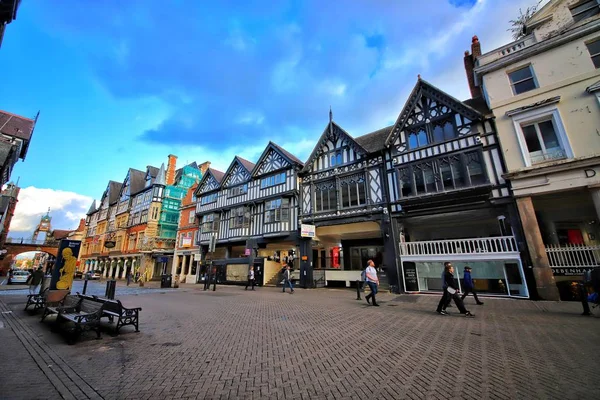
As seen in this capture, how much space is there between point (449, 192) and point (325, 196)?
8927mm

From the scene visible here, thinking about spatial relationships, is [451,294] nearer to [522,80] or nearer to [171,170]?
[522,80]

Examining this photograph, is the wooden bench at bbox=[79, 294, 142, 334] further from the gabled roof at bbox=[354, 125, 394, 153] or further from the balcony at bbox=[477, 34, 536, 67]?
the balcony at bbox=[477, 34, 536, 67]

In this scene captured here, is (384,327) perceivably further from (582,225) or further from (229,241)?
(229,241)

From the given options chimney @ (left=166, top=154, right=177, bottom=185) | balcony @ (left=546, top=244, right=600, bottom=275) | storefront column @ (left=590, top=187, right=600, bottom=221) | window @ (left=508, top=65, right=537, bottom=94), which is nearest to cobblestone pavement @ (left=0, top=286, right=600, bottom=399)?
balcony @ (left=546, top=244, right=600, bottom=275)

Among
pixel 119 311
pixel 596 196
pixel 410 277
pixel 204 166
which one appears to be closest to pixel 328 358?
pixel 119 311

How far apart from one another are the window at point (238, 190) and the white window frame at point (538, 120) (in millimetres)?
21885

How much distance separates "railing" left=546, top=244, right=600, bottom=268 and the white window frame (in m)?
4.27

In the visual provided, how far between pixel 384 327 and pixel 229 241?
70.9 feet

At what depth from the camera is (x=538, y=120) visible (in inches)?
518

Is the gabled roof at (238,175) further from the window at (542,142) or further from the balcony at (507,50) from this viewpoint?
the window at (542,142)

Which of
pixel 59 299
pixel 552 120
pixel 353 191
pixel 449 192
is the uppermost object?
pixel 552 120

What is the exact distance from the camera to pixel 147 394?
3334 mm

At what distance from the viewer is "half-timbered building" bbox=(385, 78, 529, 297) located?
43.9 ft

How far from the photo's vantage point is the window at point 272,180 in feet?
77.3
